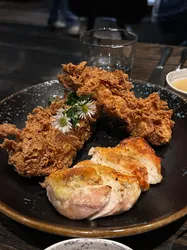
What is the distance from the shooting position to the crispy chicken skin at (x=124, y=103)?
1712 millimetres

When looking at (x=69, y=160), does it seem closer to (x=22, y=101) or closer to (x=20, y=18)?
(x=22, y=101)

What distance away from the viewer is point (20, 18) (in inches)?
258

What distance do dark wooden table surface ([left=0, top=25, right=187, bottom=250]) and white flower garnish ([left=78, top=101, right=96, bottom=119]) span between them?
0.60m

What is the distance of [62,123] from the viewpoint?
1.62m

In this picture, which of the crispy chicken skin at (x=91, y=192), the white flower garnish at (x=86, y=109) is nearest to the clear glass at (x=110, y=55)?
the white flower garnish at (x=86, y=109)

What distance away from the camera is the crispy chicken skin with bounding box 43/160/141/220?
47.5 inches

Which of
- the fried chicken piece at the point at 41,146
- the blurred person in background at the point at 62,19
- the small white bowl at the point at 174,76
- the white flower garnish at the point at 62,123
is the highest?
the small white bowl at the point at 174,76

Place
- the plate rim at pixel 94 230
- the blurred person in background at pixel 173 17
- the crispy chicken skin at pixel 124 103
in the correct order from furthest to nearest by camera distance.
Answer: the blurred person in background at pixel 173 17, the crispy chicken skin at pixel 124 103, the plate rim at pixel 94 230

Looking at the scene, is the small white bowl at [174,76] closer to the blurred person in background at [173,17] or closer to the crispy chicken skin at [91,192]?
the crispy chicken skin at [91,192]

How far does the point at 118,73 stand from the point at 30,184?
804 millimetres

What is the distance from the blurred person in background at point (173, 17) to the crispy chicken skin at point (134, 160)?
2746 mm

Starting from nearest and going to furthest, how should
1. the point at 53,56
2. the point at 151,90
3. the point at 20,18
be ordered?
1. the point at 151,90
2. the point at 53,56
3. the point at 20,18

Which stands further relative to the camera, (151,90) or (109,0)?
(109,0)

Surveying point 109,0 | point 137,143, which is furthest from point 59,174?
point 109,0
